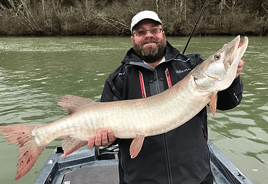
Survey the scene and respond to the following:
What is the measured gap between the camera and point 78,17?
3809 cm

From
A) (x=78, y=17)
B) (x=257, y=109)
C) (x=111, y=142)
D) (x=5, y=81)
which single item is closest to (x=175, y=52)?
(x=111, y=142)

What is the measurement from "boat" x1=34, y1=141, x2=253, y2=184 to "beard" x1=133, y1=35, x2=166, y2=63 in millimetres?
1540

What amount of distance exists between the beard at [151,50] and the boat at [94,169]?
154cm

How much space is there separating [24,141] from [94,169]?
1154 mm

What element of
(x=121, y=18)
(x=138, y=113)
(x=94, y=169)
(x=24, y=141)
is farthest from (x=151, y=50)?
(x=121, y=18)

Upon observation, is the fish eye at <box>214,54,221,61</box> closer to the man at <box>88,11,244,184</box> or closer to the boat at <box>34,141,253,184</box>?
the man at <box>88,11,244,184</box>

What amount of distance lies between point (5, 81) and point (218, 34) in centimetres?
2936

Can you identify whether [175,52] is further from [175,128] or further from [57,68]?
[57,68]

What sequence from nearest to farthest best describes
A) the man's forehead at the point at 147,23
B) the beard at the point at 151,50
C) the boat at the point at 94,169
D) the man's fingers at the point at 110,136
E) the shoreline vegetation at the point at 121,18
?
1. the man's fingers at the point at 110,136
2. the beard at the point at 151,50
3. the man's forehead at the point at 147,23
4. the boat at the point at 94,169
5. the shoreline vegetation at the point at 121,18

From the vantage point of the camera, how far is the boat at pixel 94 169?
263 cm

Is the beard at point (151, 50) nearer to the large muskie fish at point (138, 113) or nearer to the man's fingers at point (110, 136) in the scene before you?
the large muskie fish at point (138, 113)

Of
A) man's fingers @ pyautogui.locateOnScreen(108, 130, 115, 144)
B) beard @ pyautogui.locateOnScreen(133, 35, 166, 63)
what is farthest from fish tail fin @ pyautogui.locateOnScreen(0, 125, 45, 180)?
beard @ pyautogui.locateOnScreen(133, 35, 166, 63)

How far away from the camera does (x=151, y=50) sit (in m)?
2.32

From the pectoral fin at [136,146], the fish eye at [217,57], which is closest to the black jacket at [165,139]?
the pectoral fin at [136,146]
